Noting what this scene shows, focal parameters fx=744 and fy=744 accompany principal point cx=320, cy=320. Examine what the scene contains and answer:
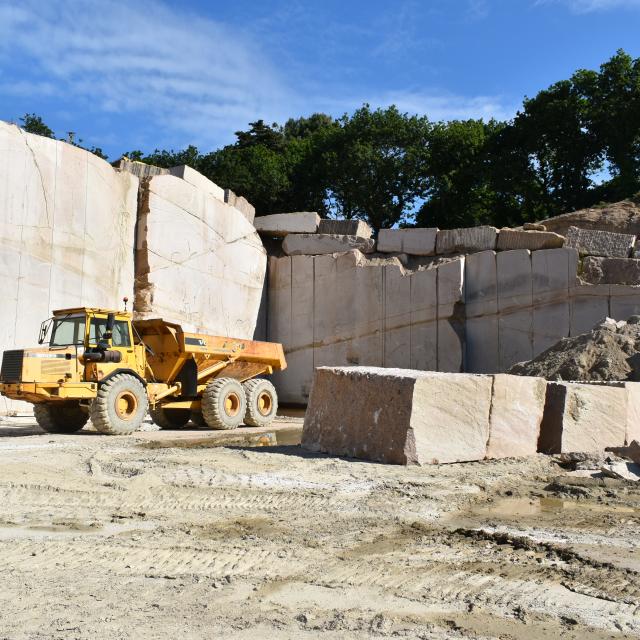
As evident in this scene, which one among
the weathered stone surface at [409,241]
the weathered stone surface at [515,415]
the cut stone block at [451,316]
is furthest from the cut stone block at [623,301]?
the weathered stone surface at [515,415]

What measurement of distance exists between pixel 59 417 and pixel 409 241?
10.6 metres

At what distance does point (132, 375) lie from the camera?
10492 mm

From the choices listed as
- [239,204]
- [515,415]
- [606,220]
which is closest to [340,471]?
[515,415]

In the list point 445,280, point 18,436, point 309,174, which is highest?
point 309,174

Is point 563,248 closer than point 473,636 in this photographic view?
No

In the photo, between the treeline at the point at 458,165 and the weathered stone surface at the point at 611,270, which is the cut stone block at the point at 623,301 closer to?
the weathered stone surface at the point at 611,270

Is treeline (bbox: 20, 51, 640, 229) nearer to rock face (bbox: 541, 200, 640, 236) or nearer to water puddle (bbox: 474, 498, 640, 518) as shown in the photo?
rock face (bbox: 541, 200, 640, 236)

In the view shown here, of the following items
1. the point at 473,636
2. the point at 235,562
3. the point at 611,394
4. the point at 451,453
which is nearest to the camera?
the point at 473,636

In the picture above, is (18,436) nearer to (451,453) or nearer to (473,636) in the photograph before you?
(451,453)

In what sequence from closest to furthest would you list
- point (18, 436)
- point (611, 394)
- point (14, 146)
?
1. point (611, 394)
2. point (18, 436)
3. point (14, 146)

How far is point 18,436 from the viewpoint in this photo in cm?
1030

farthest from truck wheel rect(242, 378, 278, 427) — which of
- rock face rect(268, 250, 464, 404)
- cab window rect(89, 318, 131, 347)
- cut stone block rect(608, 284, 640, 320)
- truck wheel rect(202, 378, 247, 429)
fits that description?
cut stone block rect(608, 284, 640, 320)

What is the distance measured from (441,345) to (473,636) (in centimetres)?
1510

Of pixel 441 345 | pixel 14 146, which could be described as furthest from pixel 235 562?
pixel 441 345
